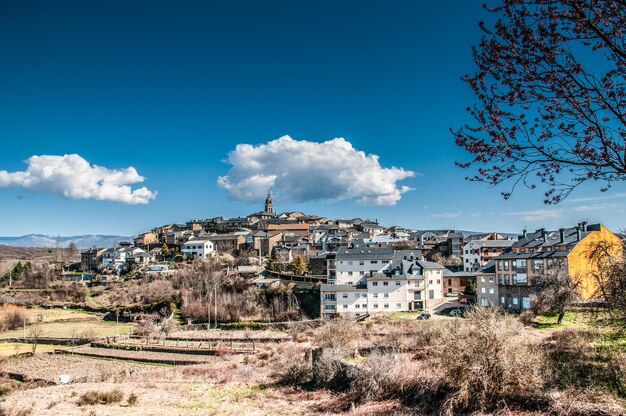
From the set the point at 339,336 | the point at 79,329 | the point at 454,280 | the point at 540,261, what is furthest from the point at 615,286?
the point at 79,329

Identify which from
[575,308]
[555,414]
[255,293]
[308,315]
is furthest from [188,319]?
[555,414]

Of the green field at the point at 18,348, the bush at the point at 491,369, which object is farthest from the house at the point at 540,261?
the green field at the point at 18,348

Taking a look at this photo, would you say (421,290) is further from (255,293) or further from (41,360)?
(41,360)

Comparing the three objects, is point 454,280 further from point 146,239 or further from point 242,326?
point 146,239

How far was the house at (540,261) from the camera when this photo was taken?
38.4m

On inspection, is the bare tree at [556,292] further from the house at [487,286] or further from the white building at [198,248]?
the white building at [198,248]

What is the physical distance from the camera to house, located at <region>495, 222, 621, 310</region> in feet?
126

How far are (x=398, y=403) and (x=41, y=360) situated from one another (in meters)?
33.7

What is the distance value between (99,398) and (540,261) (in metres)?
37.9

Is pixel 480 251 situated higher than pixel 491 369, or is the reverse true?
pixel 480 251

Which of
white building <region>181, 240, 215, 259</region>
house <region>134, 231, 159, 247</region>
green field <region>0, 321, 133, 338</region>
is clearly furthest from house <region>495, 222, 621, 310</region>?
house <region>134, 231, 159, 247</region>

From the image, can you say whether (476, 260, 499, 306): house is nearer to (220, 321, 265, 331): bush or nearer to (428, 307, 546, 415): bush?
(220, 321, 265, 331): bush

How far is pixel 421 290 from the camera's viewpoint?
46.8 meters

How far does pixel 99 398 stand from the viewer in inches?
617
